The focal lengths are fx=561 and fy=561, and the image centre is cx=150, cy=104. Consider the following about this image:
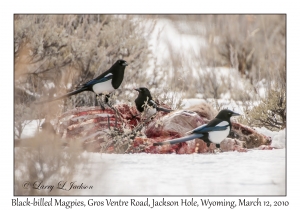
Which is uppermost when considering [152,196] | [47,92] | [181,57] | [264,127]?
[181,57]

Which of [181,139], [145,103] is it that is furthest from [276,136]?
[145,103]

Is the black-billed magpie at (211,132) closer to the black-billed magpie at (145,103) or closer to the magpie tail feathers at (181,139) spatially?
the magpie tail feathers at (181,139)

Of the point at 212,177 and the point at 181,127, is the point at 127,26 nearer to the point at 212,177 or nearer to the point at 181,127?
the point at 181,127

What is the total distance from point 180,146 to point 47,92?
1.74m

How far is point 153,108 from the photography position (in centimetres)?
539

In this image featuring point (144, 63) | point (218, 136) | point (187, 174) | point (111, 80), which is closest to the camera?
point (187, 174)

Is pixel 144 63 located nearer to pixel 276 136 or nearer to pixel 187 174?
pixel 276 136

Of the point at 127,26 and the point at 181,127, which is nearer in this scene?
the point at 181,127

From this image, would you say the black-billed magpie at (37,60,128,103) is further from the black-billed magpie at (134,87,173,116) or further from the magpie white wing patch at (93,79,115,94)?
the black-billed magpie at (134,87,173,116)

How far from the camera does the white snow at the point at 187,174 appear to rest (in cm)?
420

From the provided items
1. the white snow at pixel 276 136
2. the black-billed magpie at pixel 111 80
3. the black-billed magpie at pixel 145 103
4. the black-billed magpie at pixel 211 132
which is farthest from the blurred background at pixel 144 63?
the black-billed magpie at pixel 211 132

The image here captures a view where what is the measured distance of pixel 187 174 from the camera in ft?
14.6

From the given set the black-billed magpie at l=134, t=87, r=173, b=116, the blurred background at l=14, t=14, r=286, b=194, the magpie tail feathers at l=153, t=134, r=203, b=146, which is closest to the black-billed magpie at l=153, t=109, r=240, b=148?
the magpie tail feathers at l=153, t=134, r=203, b=146

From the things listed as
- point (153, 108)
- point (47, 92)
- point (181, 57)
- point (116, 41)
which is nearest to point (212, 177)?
point (153, 108)
